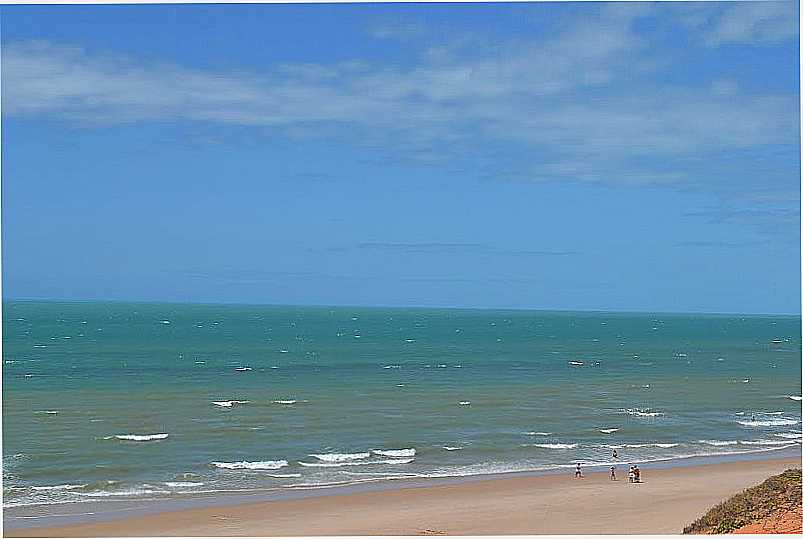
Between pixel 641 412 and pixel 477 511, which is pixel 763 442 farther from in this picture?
pixel 477 511

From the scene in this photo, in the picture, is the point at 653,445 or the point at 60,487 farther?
the point at 653,445

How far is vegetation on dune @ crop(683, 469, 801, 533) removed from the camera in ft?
13.3

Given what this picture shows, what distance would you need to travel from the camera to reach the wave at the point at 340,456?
10023 millimetres

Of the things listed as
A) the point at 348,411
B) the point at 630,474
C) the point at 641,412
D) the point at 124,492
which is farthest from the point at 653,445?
the point at 124,492

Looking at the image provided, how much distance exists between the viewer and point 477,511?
7242mm

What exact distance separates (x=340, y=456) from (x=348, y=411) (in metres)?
4.18

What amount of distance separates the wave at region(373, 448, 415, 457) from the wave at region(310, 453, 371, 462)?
0.16m

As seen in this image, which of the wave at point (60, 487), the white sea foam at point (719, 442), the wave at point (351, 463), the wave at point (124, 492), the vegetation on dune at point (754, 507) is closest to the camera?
the vegetation on dune at point (754, 507)

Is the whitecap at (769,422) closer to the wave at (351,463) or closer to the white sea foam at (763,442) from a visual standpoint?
the white sea foam at (763,442)

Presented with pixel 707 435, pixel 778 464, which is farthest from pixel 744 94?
pixel 707 435

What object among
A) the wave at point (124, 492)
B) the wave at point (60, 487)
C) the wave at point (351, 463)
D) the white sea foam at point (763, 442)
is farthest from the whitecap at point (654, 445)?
the wave at point (60, 487)

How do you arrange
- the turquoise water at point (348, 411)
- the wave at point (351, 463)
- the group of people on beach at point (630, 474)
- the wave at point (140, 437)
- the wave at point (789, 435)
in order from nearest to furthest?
the group of people on beach at point (630, 474) → the turquoise water at point (348, 411) → the wave at point (351, 463) → the wave at point (140, 437) → the wave at point (789, 435)

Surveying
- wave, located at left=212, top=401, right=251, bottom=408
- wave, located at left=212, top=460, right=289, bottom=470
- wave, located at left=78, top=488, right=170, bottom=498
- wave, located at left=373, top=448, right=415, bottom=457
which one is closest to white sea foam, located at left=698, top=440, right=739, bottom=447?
wave, located at left=373, top=448, right=415, bottom=457

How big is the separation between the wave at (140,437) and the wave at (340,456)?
Answer: 2384 mm
